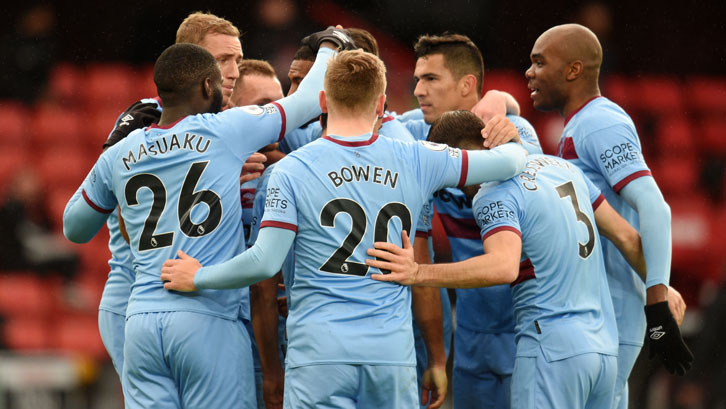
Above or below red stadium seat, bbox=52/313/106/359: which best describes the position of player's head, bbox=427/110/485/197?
above

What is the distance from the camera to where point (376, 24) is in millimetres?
11719

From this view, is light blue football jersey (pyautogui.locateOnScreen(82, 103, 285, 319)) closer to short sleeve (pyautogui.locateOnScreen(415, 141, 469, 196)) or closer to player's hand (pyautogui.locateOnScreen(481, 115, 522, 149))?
short sleeve (pyautogui.locateOnScreen(415, 141, 469, 196))

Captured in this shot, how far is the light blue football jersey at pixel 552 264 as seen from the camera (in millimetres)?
3807

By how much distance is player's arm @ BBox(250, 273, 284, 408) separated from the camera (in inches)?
164

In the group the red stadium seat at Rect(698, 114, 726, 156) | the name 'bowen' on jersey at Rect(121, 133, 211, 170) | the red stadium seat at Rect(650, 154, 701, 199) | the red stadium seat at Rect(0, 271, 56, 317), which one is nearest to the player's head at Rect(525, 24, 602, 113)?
the name 'bowen' on jersey at Rect(121, 133, 211, 170)

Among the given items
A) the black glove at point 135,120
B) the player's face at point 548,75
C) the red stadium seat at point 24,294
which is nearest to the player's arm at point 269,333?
the black glove at point 135,120

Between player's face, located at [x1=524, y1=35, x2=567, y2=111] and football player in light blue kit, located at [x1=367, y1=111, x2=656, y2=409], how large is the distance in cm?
91

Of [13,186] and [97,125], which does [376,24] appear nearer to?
[97,125]

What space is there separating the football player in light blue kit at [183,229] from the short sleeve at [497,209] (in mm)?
1039

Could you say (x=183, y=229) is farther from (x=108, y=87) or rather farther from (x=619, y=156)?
(x=108, y=87)

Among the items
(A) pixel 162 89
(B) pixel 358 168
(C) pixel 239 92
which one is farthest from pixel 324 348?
(C) pixel 239 92

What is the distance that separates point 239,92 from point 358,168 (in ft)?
5.55

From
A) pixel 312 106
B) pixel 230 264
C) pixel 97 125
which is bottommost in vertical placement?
pixel 230 264

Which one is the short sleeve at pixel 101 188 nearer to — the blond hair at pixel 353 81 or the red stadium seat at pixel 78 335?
the blond hair at pixel 353 81
